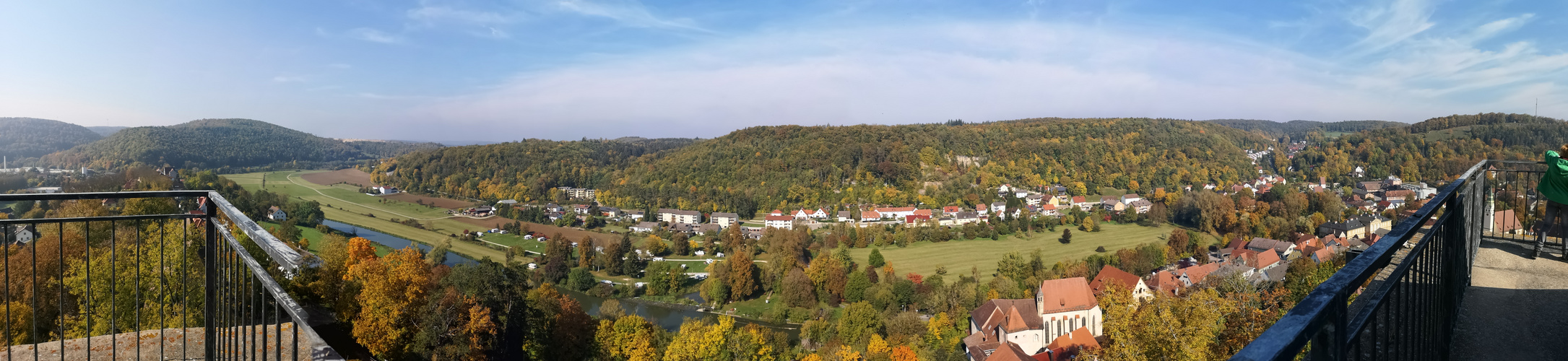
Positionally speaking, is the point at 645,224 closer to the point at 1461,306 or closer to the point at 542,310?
the point at 542,310

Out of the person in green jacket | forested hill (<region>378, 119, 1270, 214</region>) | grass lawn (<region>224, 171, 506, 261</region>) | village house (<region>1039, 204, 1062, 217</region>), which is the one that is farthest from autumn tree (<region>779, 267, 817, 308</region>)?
village house (<region>1039, 204, 1062, 217</region>)

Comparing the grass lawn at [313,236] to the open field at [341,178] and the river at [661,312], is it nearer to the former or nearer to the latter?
the river at [661,312]

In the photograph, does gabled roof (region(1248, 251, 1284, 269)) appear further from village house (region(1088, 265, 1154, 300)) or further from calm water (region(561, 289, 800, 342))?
calm water (region(561, 289, 800, 342))

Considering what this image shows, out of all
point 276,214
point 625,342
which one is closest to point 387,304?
point 625,342

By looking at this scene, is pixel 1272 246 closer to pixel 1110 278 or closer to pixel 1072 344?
pixel 1110 278

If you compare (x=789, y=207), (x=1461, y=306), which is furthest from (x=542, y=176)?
(x=1461, y=306)

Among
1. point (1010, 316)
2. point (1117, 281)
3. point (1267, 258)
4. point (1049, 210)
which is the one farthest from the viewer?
point (1049, 210)

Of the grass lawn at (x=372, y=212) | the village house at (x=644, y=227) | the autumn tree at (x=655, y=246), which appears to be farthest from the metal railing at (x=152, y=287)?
the village house at (x=644, y=227)

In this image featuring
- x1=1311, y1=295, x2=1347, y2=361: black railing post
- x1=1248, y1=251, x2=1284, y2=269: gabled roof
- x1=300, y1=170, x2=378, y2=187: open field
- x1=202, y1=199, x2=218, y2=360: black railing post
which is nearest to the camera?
x1=1311, y1=295, x2=1347, y2=361: black railing post
